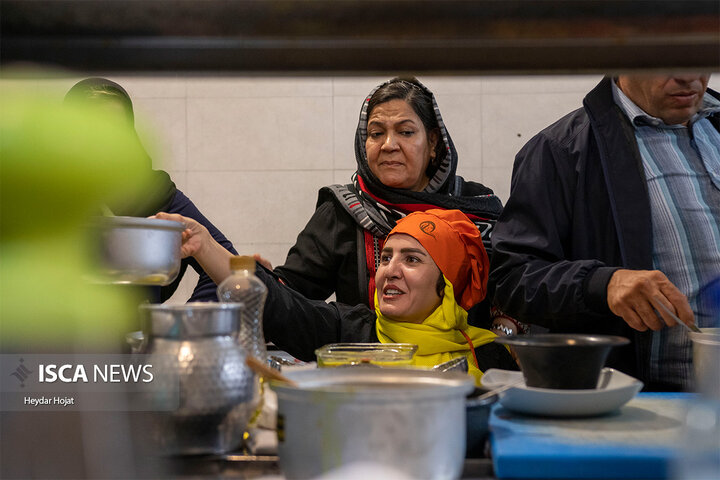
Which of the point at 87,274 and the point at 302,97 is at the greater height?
the point at 302,97

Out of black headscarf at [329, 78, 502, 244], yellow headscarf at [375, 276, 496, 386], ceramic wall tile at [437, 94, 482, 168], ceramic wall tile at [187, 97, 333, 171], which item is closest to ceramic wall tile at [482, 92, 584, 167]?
ceramic wall tile at [437, 94, 482, 168]

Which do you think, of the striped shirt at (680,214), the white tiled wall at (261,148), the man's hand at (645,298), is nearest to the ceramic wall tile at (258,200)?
the white tiled wall at (261,148)

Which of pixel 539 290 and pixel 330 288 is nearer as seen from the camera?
pixel 539 290

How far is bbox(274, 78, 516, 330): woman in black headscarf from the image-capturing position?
2371mm

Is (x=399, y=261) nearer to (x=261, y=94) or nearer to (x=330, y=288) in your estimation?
(x=330, y=288)

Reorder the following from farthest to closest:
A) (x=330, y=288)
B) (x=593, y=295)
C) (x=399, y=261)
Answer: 1. (x=330, y=288)
2. (x=399, y=261)
3. (x=593, y=295)

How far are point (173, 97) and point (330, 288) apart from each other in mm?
1987

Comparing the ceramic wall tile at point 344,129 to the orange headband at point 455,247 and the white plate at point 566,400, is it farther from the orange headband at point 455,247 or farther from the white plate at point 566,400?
the white plate at point 566,400

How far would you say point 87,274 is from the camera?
21.6 inches

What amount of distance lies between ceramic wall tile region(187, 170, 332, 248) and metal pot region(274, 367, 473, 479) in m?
3.29

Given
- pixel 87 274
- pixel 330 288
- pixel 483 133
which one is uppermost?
pixel 483 133

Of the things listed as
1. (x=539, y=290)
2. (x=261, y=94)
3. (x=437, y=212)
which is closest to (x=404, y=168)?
(x=437, y=212)

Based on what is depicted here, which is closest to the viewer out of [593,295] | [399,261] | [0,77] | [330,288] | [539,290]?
[0,77]

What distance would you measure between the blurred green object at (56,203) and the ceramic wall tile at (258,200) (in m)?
3.40
